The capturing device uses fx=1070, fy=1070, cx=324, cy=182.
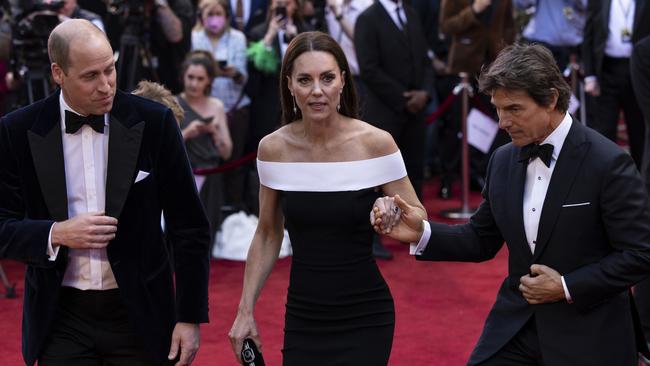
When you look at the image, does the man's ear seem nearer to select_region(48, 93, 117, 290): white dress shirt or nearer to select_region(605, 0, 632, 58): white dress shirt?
select_region(48, 93, 117, 290): white dress shirt

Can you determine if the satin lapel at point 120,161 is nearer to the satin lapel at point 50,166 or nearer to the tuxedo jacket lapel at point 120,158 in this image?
the tuxedo jacket lapel at point 120,158

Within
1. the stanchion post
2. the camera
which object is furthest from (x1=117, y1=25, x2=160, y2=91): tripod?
the stanchion post

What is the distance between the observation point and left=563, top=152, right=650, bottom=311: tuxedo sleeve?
3371mm

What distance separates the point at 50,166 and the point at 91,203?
18 cm

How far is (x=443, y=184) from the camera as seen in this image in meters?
10.1

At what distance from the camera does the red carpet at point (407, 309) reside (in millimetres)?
5762

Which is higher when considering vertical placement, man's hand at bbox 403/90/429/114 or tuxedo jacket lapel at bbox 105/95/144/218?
tuxedo jacket lapel at bbox 105/95/144/218

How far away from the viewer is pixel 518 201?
3.59 metres

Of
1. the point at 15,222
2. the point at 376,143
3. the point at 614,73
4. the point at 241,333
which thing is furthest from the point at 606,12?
the point at 15,222

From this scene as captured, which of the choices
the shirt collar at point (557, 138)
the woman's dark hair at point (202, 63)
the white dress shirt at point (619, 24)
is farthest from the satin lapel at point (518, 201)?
the white dress shirt at point (619, 24)

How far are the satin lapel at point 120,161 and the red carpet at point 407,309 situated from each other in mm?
2303

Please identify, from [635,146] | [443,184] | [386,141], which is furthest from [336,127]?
[443,184]

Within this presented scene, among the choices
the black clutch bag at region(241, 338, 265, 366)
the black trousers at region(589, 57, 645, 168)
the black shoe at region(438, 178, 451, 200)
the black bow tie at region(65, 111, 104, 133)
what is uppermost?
the black bow tie at region(65, 111, 104, 133)

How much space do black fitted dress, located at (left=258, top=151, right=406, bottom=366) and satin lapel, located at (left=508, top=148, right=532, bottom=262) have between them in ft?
1.66
